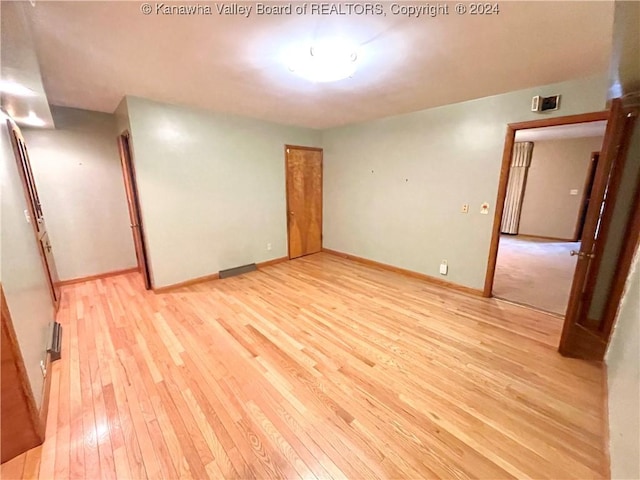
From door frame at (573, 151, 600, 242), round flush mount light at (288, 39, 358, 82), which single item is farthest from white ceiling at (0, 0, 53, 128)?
door frame at (573, 151, 600, 242)

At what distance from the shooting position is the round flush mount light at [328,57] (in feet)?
5.80

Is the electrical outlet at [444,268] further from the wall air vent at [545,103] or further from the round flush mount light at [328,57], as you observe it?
the round flush mount light at [328,57]

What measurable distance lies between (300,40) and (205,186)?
8.24ft

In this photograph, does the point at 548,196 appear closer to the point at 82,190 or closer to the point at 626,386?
the point at 626,386

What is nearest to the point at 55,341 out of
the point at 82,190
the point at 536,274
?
the point at 82,190

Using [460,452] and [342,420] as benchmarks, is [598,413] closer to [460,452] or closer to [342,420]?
[460,452]

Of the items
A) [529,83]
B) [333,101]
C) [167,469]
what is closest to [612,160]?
[529,83]

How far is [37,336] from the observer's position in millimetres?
1892

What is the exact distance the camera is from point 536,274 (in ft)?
13.5

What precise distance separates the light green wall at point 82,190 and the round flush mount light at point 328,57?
3.52 m

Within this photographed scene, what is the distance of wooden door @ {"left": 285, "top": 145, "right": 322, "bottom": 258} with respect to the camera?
473 centimetres

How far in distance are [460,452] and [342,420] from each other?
0.66 meters

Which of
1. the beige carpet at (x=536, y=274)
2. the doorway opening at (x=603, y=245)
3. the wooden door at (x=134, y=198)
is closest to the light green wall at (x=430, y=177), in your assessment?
the beige carpet at (x=536, y=274)

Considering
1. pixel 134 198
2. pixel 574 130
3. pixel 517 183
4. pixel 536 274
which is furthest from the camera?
pixel 517 183
